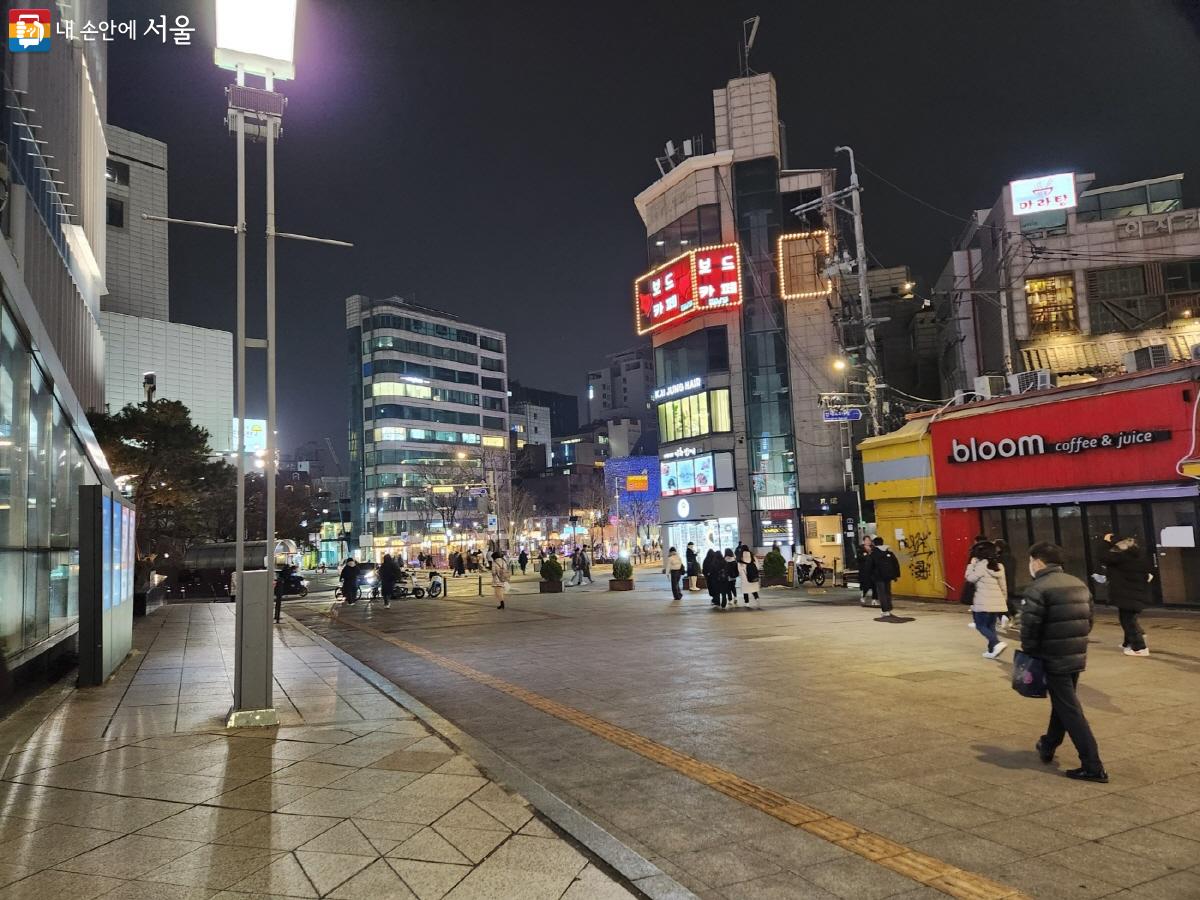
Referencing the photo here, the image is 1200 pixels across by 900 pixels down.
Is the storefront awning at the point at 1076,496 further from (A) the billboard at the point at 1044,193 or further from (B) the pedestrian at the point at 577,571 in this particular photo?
(A) the billboard at the point at 1044,193

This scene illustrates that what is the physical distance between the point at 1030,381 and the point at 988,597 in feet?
35.5

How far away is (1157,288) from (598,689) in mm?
30951

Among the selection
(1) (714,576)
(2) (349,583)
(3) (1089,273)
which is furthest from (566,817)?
(3) (1089,273)

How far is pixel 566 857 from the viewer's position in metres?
4.46

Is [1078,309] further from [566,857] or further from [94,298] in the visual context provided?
[94,298]

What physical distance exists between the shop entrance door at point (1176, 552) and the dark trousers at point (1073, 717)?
12253 mm

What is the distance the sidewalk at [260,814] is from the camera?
4109 millimetres

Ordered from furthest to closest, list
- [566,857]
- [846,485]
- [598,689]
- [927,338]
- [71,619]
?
1. [927,338]
2. [846,485]
3. [71,619]
4. [598,689]
5. [566,857]

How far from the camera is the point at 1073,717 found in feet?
18.7

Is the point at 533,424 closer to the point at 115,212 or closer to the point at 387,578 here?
the point at 115,212

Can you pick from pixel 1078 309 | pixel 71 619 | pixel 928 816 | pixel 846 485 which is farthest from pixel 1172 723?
pixel 846 485

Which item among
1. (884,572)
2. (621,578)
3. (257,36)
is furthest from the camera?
(621,578)

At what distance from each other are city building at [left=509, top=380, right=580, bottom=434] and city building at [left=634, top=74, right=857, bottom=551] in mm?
120437

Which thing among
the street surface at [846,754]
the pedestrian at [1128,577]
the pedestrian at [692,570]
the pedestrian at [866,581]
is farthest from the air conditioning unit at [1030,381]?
the pedestrian at [692,570]
